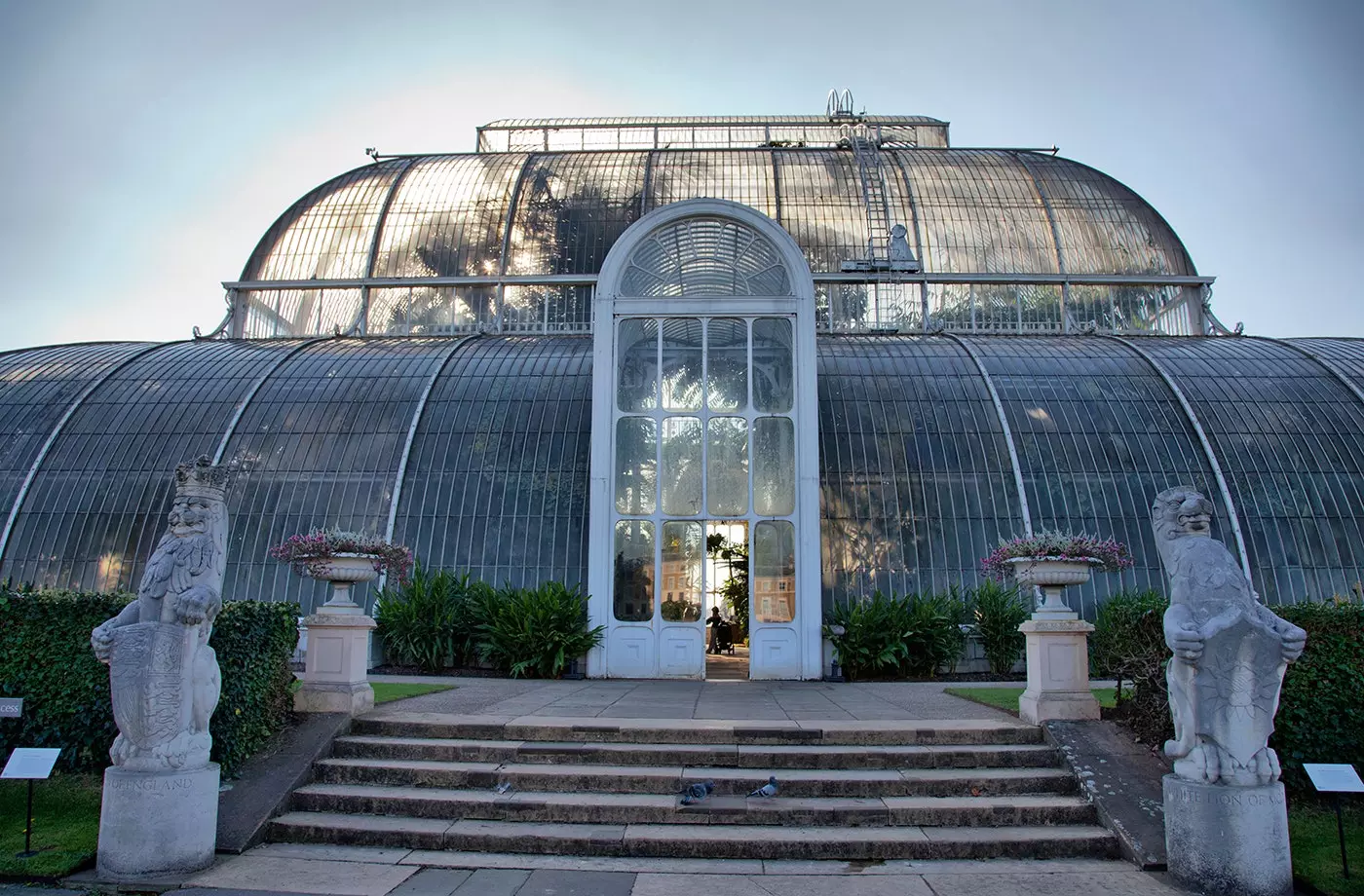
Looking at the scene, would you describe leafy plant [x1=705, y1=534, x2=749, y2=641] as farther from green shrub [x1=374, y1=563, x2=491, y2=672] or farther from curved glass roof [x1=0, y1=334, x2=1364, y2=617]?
green shrub [x1=374, y1=563, x2=491, y2=672]

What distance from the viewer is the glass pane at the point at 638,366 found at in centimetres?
1598

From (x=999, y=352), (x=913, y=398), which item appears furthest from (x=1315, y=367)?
(x=913, y=398)

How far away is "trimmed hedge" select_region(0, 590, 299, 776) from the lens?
324 inches

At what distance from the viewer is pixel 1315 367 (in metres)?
19.8

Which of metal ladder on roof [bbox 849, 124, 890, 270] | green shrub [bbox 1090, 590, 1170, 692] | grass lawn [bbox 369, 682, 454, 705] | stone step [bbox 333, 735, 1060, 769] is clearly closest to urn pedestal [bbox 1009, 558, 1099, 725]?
green shrub [bbox 1090, 590, 1170, 692]

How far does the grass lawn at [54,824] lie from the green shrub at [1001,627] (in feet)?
43.0

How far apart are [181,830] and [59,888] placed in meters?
0.86

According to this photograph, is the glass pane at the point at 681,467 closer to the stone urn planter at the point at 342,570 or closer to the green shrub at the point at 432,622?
the green shrub at the point at 432,622

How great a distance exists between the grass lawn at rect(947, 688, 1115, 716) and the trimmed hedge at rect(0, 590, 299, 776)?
8.20 metres

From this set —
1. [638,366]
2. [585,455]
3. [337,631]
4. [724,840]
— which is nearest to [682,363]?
[638,366]

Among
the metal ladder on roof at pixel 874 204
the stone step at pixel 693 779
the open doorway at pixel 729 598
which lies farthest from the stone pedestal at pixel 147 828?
the metal ladder on roof at pixel 874 204

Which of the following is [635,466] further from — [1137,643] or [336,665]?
[1137,643]

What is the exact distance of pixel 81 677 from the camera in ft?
27.1

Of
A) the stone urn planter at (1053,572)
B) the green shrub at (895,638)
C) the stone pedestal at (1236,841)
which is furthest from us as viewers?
the green shrub at (895,638)
